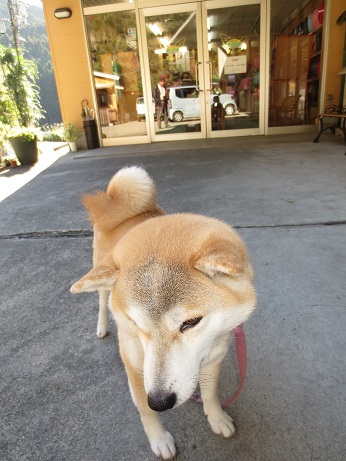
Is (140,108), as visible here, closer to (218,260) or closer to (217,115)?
(217,115)

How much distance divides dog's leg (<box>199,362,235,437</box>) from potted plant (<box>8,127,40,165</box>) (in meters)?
7.12

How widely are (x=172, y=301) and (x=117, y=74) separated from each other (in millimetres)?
8661

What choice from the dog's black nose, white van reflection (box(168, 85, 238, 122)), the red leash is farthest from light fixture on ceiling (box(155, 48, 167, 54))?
the dog's black nose

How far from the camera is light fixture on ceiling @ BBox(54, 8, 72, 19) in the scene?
300 inches

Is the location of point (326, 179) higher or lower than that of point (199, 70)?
lower

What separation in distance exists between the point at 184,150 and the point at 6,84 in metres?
5.28

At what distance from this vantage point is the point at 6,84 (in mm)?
8695

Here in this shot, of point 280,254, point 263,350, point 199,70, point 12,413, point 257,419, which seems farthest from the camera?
point 199,70

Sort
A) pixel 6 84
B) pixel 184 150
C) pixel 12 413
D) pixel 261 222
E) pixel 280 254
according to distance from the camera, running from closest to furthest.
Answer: pixel 12 413
pixel 280 254
pixel 261 222
pixel 184 150
pixel 6 84

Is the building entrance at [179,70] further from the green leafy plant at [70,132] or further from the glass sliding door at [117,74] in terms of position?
the green leafy plant at [70,132]

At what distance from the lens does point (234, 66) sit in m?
8.14

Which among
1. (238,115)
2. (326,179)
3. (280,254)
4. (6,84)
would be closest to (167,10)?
(238,115)

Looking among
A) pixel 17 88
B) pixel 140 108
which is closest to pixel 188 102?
pixel 140 108

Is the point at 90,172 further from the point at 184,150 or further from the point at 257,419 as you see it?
the point at 257,419
